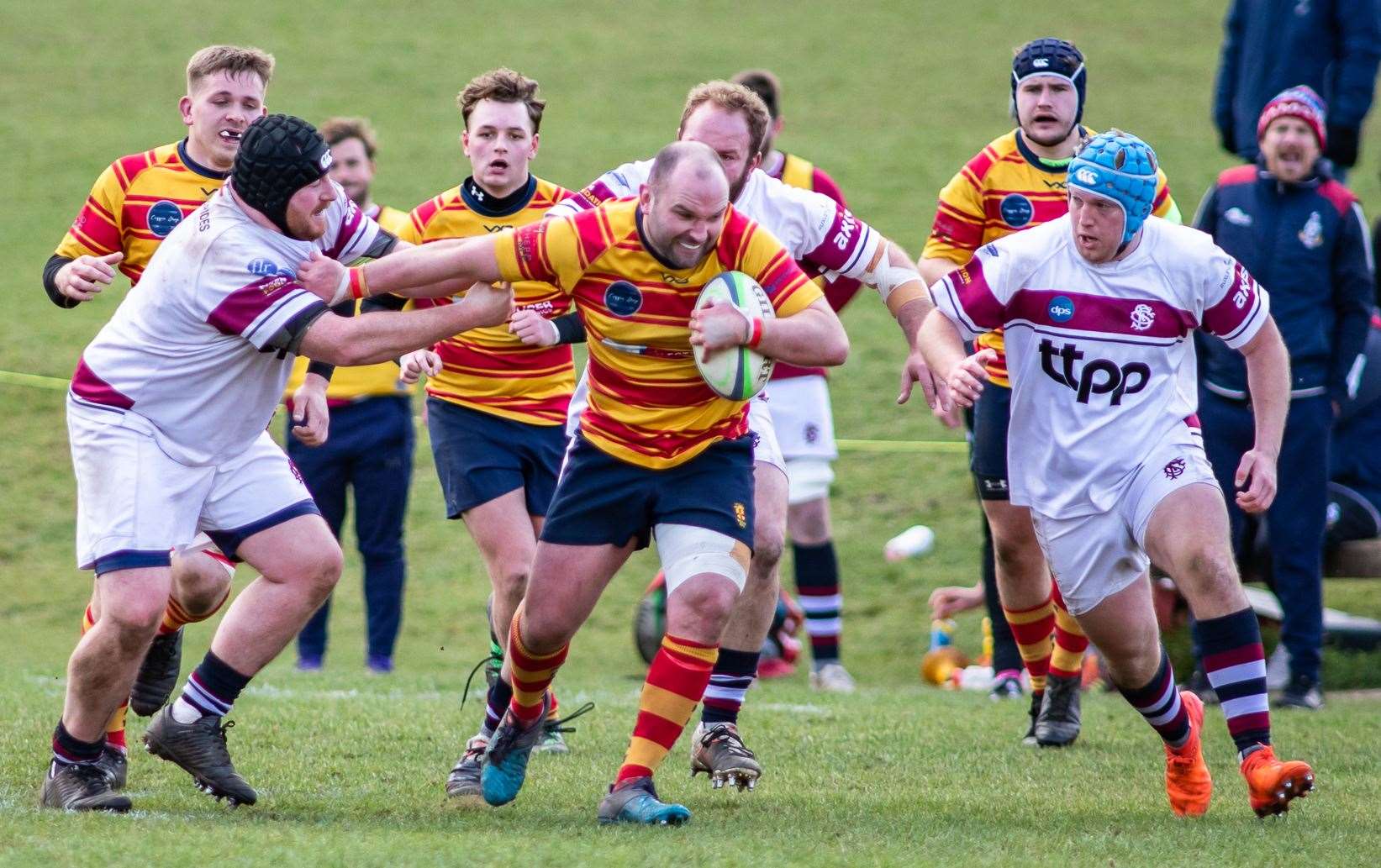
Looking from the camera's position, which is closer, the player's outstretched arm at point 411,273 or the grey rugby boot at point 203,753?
the player's outstretched arm at point 411,273

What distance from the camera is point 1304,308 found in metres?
8.99

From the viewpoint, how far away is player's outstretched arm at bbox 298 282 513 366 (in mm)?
5379

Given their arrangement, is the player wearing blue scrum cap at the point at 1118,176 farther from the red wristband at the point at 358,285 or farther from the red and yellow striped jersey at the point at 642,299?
the red wristband at the point at 358,285

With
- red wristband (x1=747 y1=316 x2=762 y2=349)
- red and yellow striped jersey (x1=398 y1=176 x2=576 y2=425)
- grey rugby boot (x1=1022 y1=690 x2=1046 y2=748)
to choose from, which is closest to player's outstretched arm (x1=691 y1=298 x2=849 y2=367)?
red wristband (x1=747 y1=316 x2=762 y2=349)

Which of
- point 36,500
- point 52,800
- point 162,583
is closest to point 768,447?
point 162,583

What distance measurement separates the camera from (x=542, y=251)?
541 cm

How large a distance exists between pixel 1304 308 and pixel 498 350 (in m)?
4.25

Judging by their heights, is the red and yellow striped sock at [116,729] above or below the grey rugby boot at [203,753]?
below

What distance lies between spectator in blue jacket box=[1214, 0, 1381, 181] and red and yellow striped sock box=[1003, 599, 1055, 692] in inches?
160

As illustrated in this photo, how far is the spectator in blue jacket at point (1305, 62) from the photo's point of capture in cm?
1035

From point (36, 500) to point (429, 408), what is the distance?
7.90 m

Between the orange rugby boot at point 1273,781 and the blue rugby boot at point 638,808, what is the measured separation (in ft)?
5.83

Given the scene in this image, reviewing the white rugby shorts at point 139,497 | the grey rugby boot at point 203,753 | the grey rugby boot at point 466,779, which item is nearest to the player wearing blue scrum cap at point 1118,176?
the grey rugby boot at point 466,779

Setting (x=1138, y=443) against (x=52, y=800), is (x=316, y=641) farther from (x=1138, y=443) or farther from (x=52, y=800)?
(x=1138, y=443)
